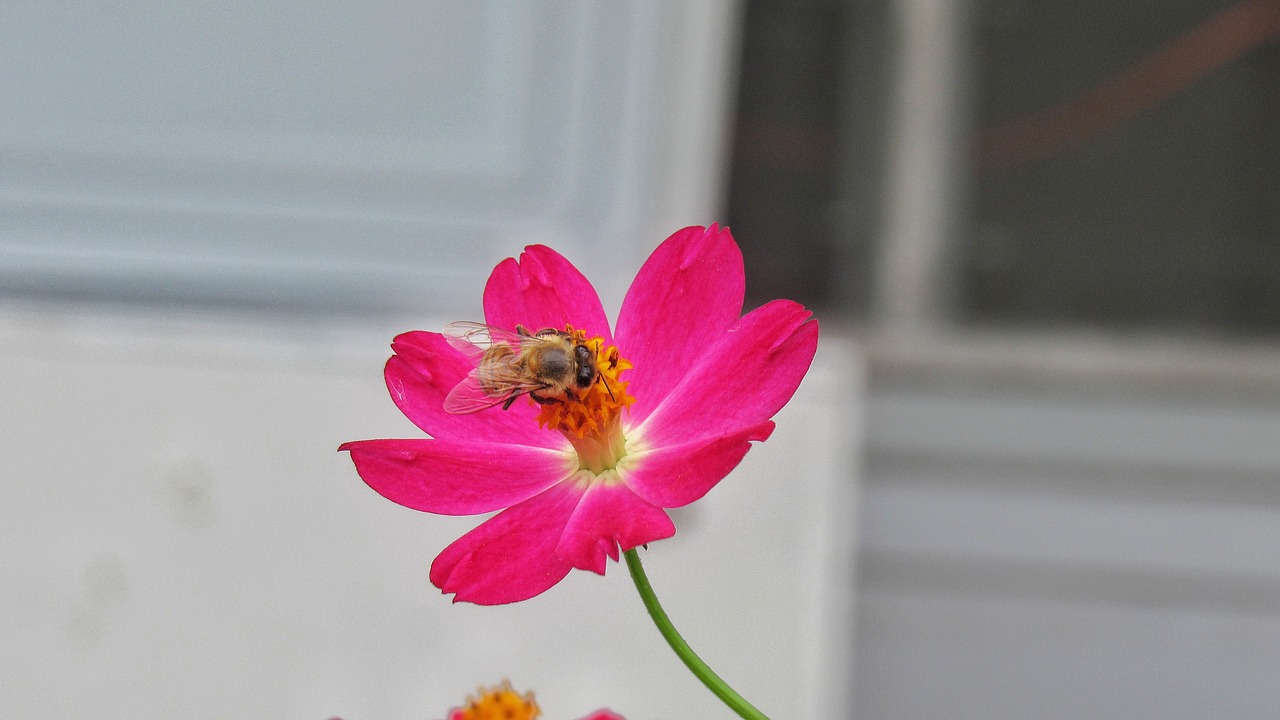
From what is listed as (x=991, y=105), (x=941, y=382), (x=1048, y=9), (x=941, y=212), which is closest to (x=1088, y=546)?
(x=941, y=382)

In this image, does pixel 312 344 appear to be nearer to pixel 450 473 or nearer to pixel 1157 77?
pixel 450 473

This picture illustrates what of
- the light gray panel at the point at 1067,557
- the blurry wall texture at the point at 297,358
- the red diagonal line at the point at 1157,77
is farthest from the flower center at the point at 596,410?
the red diagonal line at the point at 1157,77

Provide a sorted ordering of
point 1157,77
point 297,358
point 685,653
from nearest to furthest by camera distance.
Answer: point 685,653 < point 297,358 < point 1157,77

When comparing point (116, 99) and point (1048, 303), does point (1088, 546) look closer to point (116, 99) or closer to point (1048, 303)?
point (1048, 303)

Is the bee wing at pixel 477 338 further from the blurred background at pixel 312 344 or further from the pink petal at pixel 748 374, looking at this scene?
the blurred background at pixel 312 344

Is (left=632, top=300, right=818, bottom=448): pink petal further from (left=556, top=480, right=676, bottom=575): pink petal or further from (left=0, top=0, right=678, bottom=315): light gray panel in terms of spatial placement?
(left=0, top=0, right=678, bottom=315): light gray panel

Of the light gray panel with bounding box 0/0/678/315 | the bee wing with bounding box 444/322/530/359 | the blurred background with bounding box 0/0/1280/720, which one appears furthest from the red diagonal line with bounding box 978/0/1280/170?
the bee wing with bounding box 444/322/530/359

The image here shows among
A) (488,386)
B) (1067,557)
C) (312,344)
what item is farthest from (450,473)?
(1067,557)
